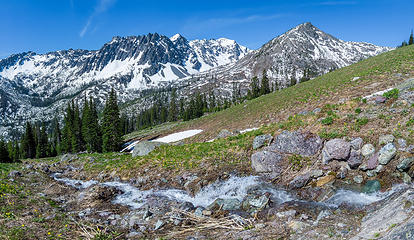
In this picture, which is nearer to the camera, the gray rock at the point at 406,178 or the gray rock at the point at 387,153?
the gray rock at the point at 406,178

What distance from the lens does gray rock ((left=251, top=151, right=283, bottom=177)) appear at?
12864 mm

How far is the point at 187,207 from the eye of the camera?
1067 cm

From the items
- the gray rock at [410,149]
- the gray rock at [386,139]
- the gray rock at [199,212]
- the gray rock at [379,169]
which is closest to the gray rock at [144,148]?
the gray rock at [199,212]

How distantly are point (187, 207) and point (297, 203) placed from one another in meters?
4.93

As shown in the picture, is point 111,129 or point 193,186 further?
point 111,129

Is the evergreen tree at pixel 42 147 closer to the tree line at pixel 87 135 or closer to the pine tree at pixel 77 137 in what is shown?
the tree line at pixel 87 135

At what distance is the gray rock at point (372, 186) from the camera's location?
30.8 ft

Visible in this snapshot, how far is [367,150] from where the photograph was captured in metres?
11.1

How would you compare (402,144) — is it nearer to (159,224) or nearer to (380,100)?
(380,100)

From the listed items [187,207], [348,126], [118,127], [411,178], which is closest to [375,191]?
[411,178]

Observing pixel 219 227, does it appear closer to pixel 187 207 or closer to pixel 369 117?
pixel 187 207

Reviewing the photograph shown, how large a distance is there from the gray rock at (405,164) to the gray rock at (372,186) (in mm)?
Result: 1087

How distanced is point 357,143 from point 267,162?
4712 mm

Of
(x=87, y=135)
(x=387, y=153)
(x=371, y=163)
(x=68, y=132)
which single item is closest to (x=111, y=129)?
(x=87, y=135)
